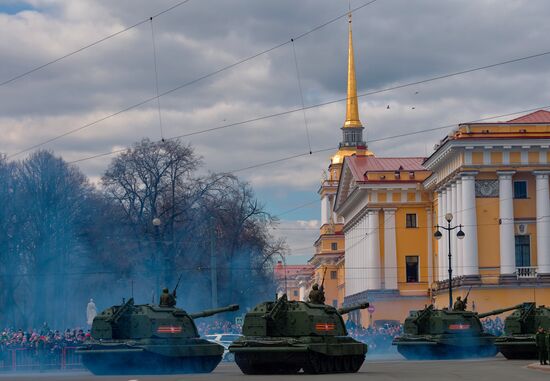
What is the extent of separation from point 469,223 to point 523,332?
96.5 ft

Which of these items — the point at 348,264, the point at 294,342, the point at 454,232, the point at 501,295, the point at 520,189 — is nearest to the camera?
the point at 294,342

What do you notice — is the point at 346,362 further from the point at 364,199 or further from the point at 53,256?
the point at 364,199

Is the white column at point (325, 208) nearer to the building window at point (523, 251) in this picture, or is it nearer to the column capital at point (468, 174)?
the building window at point (523, 251)

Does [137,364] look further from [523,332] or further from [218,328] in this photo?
[218,328]

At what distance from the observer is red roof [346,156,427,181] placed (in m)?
99.6

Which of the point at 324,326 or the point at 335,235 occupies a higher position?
the point at 335,235

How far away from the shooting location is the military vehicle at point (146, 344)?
31.4 m

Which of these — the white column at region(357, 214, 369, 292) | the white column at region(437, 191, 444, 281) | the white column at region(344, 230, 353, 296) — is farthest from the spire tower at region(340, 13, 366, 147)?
the white column at region(437, 191, 444, 281)

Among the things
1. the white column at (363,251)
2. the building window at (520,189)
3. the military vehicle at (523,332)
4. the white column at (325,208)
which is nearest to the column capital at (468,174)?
the building window at (520,189)

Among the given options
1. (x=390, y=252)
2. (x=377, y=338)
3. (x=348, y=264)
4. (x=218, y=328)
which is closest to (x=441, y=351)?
(x=218, y=328)

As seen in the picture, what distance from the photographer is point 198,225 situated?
206 ft

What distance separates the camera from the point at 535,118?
76625 mm

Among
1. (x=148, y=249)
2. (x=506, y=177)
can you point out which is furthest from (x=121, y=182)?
(x=506, y=177)

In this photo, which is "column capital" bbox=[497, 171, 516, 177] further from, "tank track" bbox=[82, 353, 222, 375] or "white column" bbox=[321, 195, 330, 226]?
"white column" bbox=[321, 195, 330, 226]
